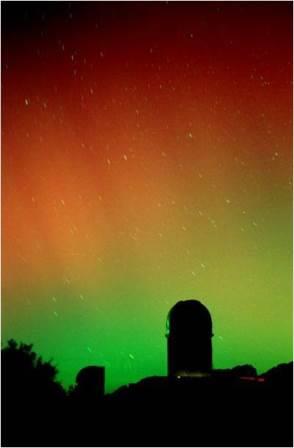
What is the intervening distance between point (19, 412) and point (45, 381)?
14051 mm

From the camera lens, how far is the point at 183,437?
16.6 metres

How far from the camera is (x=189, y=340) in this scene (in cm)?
2581

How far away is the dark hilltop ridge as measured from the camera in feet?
54.4

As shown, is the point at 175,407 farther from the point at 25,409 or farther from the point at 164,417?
the point at 25,409

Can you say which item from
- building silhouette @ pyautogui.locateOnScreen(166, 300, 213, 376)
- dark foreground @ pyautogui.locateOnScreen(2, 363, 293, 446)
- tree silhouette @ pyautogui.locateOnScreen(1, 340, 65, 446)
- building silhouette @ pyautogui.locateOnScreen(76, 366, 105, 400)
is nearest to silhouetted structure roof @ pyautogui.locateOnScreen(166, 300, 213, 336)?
building silhouette @ pyautogui.locateOnScreen(166, 300, 213, 376)

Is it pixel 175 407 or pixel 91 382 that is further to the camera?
pixel 91 382

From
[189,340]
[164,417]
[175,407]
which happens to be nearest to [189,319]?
[189,340]

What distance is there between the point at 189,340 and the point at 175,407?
252 inches

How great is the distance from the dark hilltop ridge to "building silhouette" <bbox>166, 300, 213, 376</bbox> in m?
0.05

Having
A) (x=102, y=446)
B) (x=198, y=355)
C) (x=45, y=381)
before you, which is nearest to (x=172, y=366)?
(x=198, y=355)

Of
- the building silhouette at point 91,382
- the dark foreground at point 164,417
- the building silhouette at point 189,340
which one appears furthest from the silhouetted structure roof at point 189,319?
the building silhouette at point 91,382

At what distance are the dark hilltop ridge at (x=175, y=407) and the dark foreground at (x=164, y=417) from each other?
0.09ft

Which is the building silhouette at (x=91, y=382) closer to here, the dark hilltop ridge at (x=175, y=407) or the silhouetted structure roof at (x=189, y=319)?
the dark hilltop ridge at (x=175, y=407)

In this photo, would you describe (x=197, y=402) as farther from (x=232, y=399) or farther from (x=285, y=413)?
(x=285, y=413)
